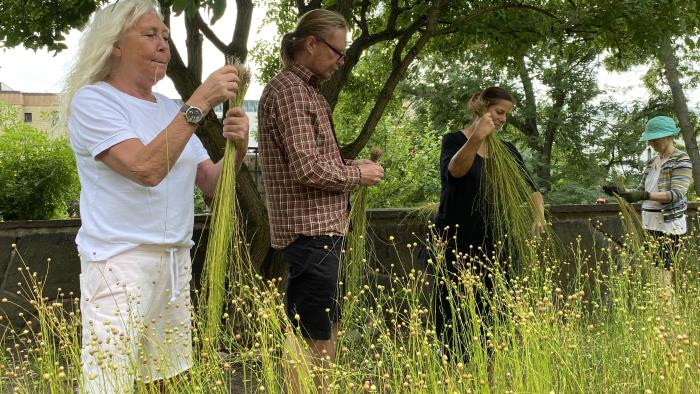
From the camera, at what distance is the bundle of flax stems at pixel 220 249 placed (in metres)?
2.40

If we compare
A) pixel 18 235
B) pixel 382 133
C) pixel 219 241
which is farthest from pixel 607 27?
pixel 382 133

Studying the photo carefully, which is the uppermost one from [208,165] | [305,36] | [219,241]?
[305,36]

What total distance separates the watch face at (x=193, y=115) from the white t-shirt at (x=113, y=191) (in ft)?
0.53

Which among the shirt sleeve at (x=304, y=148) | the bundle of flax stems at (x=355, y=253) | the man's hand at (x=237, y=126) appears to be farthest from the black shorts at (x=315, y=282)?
the man's hand at (x=237, y=126)

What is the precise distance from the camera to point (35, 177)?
609 cm

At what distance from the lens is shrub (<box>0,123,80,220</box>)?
5945mm

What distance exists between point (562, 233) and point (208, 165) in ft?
13.6

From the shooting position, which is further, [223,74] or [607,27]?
[607,27]

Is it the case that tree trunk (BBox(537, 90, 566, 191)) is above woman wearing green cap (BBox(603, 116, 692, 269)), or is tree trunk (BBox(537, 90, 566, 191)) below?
above

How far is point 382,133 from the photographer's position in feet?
50.4

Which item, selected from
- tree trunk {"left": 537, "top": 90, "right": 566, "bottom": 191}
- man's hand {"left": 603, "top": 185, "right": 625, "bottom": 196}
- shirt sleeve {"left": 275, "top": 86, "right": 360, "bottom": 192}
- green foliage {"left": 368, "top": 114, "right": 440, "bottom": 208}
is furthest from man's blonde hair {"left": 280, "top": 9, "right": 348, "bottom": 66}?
tree trunk {"left": 537, "top": 90, "right": 566, "bottom": 191}

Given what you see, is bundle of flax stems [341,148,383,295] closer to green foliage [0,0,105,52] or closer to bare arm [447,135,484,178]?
bare arm [447,135,484,178]

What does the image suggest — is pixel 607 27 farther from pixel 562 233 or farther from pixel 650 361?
pixel 650 361

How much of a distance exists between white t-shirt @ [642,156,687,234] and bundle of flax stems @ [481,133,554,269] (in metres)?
1.46
